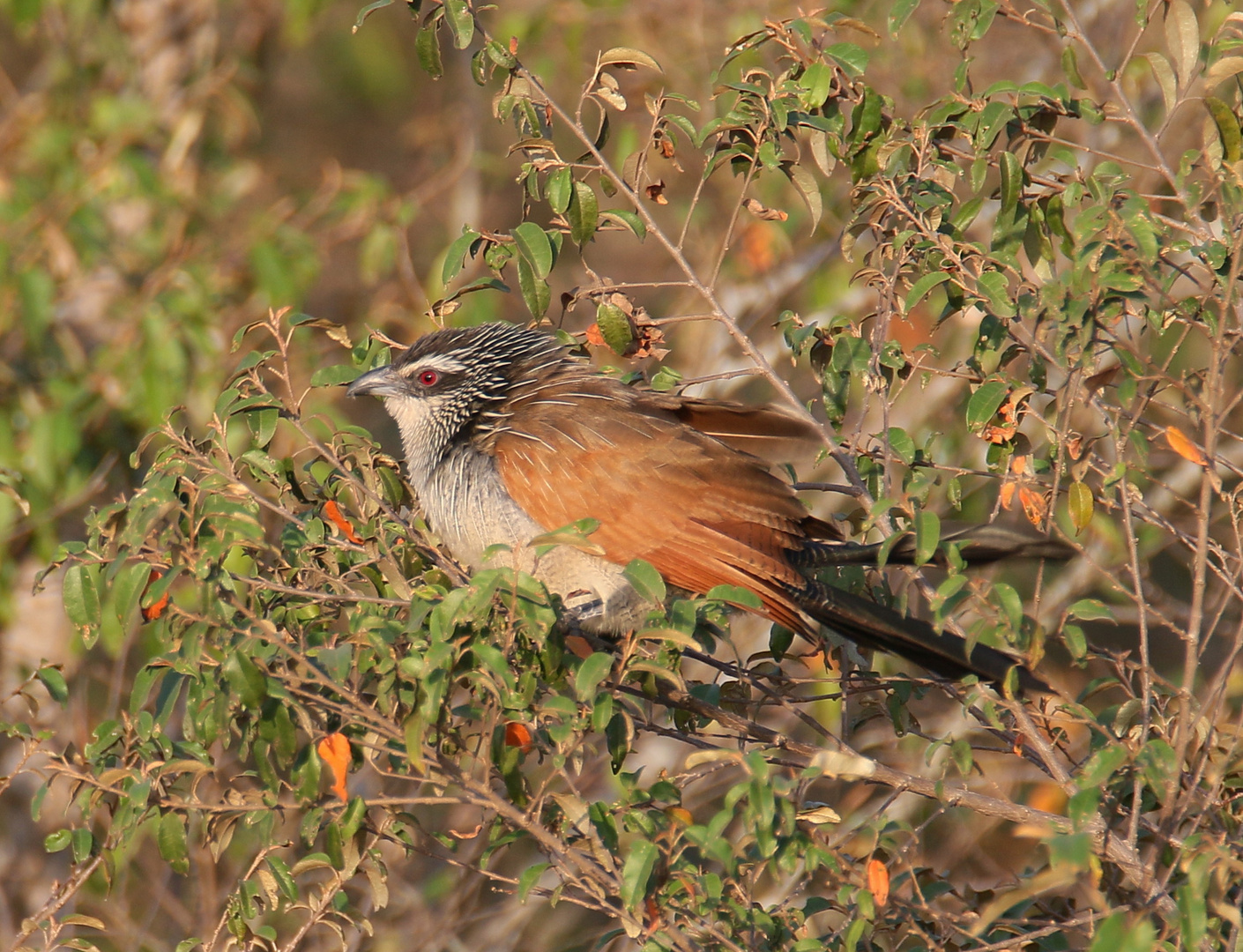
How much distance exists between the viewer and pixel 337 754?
174 cm

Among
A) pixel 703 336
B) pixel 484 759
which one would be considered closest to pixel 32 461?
pixel 703 336

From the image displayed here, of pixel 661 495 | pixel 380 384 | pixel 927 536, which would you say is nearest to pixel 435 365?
pixel 380 384

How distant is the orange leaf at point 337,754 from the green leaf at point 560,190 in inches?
38.0

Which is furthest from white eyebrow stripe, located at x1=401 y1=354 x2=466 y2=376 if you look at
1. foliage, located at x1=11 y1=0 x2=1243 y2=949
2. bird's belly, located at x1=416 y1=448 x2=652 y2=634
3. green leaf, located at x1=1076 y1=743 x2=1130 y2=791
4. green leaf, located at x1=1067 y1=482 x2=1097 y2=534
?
green leaf, located at x1=1076 y1=743 x2=1130 y2=791

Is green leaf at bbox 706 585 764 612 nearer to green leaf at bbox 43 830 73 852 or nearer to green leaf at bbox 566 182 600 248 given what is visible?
green leaf at bbox 566 182 600 248

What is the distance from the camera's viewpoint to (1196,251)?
1974 millimetres

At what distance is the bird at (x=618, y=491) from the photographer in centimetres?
258

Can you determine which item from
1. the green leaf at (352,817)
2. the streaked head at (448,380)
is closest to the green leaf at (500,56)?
the streaked head at (448,380)

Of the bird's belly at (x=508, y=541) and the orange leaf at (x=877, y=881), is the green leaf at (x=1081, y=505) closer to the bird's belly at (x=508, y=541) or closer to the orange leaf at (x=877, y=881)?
the orange leaf at (x=877, y=881)

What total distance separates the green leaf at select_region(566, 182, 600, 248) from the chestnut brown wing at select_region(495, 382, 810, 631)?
0.63 m

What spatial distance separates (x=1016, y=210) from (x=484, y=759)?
1397 mm

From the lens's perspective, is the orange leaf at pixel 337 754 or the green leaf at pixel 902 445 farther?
the green leaf at pixel 902 445

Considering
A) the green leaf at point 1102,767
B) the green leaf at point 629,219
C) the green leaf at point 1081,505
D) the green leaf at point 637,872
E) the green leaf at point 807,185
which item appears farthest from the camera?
the green leaf at point 807,185

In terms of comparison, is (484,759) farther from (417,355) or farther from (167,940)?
(167,940)
